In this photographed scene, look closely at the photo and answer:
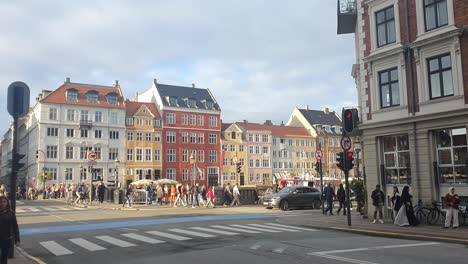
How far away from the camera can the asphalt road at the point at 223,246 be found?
34.1 ft

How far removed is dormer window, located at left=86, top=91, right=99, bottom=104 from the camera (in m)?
77.2

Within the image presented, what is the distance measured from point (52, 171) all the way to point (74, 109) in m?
10.5

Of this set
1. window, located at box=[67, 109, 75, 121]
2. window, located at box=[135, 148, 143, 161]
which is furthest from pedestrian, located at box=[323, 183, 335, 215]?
window, located at box=[67, 109, 75, 121]

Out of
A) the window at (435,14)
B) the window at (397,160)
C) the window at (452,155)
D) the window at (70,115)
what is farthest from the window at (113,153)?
the window at (452,155)

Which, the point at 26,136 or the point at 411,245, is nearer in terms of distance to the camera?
the point at 411,245

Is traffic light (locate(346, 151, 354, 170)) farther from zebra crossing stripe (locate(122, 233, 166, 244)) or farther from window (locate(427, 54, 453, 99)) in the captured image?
zebra crossing stripe (locate(122, 233, 166, 244))

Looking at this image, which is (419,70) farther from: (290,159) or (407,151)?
(290,159)

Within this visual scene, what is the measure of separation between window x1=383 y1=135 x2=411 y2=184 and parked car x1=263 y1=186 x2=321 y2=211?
32.9ft

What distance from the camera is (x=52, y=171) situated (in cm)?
7200

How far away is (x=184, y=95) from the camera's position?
87500 millimetres

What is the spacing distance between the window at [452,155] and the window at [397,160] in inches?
59.6

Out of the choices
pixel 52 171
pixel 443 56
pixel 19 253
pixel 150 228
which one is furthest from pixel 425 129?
pixel 52 171

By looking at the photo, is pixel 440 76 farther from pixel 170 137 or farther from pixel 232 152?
pixel 232 152

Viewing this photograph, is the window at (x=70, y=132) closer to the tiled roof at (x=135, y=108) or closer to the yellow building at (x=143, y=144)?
the yellow building at (x=143, y=144)
